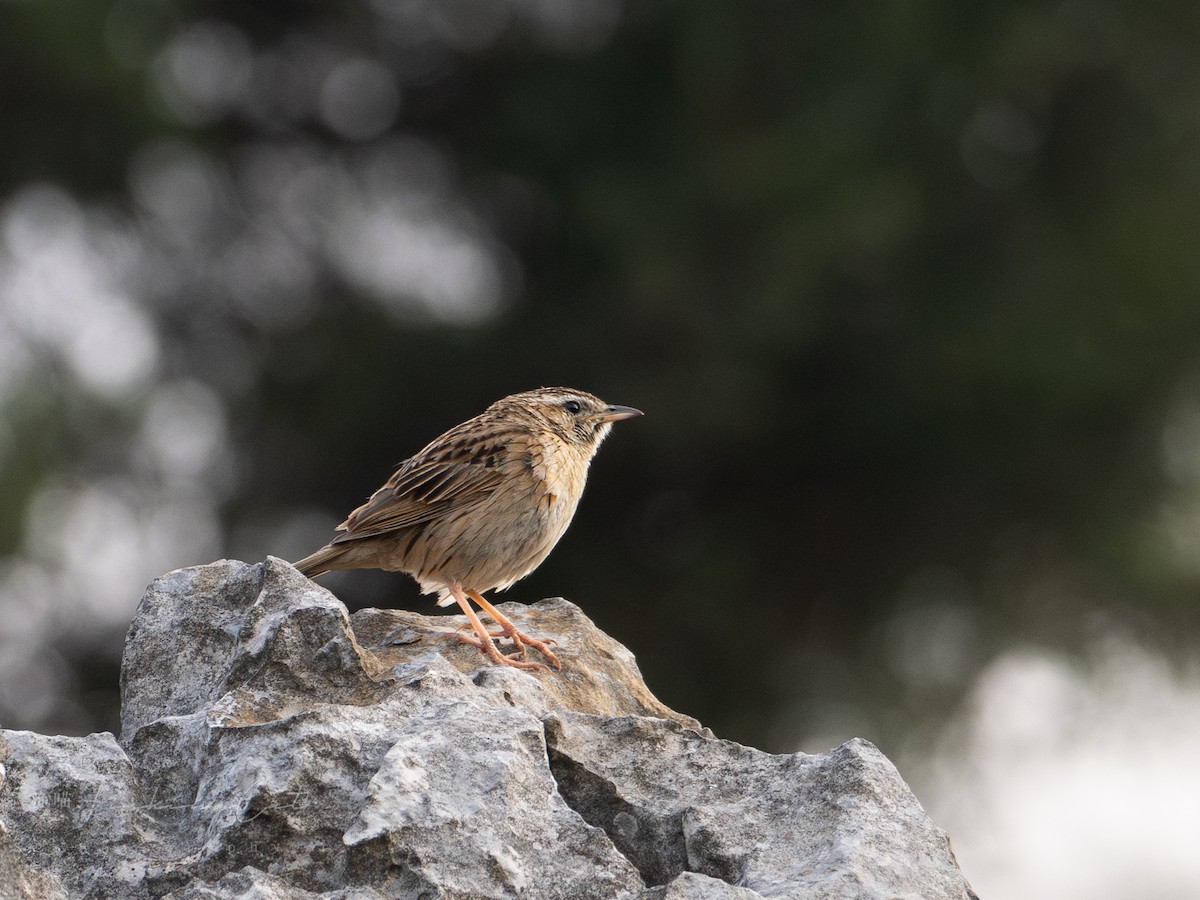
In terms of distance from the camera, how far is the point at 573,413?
286 inches

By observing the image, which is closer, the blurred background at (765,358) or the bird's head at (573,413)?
the bird's head at (573,413)

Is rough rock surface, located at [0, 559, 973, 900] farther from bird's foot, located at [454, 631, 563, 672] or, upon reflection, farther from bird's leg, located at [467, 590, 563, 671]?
bird's leg, located at [467, 590, 563, 671]

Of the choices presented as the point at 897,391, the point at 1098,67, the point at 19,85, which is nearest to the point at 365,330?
the point at 19,85

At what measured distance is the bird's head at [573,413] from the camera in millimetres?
7137

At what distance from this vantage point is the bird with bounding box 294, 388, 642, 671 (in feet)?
21.1

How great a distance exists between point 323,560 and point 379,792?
9.39ft

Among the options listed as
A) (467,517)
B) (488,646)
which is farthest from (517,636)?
(467,517)

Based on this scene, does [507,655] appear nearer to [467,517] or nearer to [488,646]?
[488,646]

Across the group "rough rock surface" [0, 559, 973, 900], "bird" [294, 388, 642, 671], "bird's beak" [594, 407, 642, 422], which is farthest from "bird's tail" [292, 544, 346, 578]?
"rough rock surface" [0, 559, 973, 900]

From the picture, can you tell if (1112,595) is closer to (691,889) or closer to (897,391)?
(897,391)

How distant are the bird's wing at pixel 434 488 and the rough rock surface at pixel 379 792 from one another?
1884 millimetres

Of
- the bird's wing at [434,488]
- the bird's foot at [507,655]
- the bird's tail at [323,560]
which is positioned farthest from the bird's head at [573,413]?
the bird's foot at [507,655]

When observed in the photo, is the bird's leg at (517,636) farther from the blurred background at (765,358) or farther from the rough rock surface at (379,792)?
the blurred background at (765,358)

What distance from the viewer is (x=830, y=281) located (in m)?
15.8
